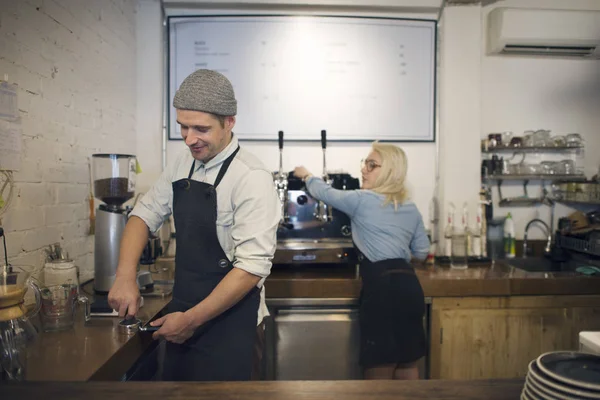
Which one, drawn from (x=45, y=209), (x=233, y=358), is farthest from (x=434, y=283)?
(x=45, y=209)

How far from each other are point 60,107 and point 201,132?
100cm

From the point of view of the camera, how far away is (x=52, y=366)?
1.36m

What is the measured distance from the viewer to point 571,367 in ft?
2.80

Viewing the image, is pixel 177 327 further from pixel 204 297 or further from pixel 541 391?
pixel 541 391

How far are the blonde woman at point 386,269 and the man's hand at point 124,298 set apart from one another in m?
1.20

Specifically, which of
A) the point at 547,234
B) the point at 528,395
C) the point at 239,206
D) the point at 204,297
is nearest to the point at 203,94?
the point at 239,206

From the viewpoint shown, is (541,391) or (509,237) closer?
(541,391)

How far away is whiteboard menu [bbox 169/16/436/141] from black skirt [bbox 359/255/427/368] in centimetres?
124

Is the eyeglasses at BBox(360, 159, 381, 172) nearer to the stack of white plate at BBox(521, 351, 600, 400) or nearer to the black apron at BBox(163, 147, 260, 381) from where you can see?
the black apron at BBox(163, 147, 260, 381)

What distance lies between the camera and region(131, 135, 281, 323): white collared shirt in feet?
5.15

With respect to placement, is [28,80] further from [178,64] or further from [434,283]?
[434,283]

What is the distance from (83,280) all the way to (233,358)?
1203 millimetres

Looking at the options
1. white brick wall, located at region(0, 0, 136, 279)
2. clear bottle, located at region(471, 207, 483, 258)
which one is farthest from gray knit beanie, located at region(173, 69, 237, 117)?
clear bottle, located at region(471, 207, 483, 258)

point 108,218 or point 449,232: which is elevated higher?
point 108,218
